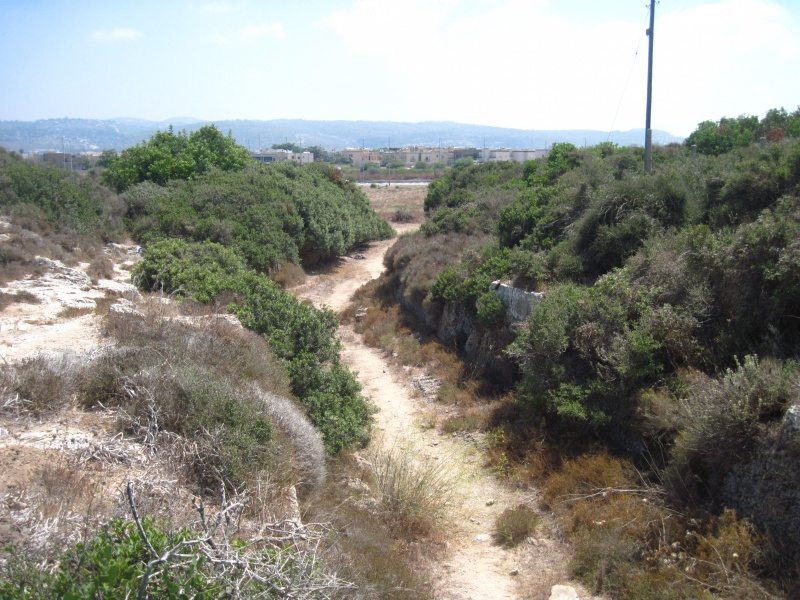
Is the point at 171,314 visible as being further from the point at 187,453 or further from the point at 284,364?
the point at 187,453

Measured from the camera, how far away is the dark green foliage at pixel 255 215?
2219 cm

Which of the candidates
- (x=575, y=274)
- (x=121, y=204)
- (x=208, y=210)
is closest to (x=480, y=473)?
(x=575, y=274)

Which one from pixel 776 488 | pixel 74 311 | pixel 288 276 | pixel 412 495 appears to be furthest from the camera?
pixel 288 276

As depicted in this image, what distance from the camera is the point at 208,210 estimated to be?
23406 mm

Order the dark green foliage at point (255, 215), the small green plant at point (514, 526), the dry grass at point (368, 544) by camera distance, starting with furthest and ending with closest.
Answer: the dark green foliage at point (255, 215) < the small green plant at point (514, 526) < the dry grass at point (368, 544)

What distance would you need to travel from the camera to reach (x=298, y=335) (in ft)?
38.4

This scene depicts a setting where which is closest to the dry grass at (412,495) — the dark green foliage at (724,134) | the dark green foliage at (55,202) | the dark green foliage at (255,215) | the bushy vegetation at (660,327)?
the bushy vegetation at (660,327)

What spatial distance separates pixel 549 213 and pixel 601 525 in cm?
1011

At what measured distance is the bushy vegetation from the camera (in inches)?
276

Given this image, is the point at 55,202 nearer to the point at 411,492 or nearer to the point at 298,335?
the point at 298,335

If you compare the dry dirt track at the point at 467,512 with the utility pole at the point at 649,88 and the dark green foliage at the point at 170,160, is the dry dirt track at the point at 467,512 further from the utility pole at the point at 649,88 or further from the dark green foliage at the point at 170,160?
the dark green foliage at the point at 170,160

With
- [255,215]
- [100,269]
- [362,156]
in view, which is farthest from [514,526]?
[362,156]

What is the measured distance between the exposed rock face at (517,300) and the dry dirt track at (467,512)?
2.89m

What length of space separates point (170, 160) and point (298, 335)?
21196 millimetres
